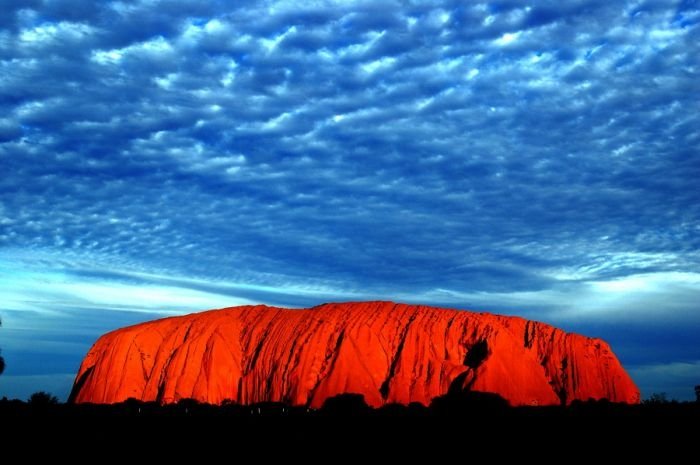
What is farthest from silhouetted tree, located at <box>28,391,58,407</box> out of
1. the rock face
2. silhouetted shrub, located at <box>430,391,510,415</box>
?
silhouetted shrub, located at <box>430,391,510,415</box>

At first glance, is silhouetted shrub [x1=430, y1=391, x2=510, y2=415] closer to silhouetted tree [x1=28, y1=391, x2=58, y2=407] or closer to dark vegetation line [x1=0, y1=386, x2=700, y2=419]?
dark vegetation line [x1=0, y1=386, x2=700, y2=419]

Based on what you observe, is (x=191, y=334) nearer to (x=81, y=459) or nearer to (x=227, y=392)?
(x=227, y=392)

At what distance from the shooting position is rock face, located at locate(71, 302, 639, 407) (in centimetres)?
8200

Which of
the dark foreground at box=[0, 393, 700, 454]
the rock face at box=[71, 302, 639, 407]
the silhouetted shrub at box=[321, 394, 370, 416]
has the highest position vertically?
the rock face at box=[71, 302, 639, 407]

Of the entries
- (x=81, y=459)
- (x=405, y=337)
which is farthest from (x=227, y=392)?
(x=81, y=459)

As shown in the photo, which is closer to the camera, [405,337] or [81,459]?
[81,459]

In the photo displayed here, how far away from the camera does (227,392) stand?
293 feet

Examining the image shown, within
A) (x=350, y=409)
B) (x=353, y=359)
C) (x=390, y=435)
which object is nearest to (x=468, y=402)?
(x=350, y=409)

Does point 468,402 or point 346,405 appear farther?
point 346,405

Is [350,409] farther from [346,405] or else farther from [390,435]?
[390,435]

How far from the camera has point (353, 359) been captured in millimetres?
83812

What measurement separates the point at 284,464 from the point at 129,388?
71.4 m

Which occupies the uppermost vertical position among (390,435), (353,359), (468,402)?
(353,359)

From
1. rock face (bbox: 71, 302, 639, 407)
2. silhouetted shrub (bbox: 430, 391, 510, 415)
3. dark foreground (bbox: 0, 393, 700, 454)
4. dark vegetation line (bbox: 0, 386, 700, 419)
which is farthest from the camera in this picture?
rock face (bbox: 71, 302, 639, 407)
